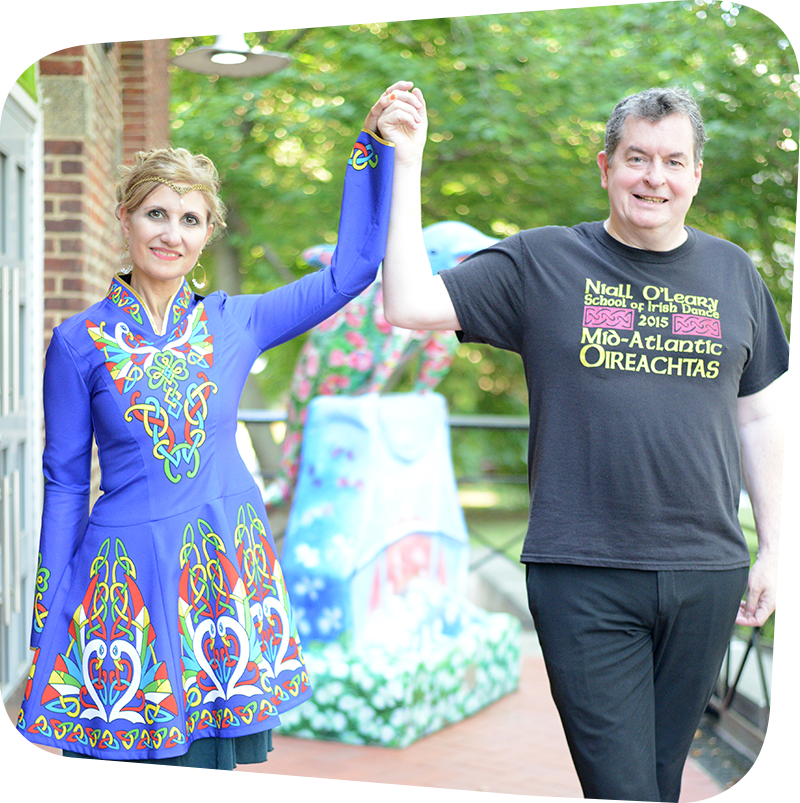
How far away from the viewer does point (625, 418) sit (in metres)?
1.76

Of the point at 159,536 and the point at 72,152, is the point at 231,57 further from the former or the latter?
the point at 159,536

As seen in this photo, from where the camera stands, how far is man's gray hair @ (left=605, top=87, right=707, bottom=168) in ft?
5.90

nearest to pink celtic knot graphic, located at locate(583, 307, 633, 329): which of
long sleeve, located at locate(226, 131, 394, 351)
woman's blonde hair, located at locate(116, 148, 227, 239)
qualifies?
long sleeve, located at locate(226, 131, 394, 351)

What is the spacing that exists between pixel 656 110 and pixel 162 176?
0.94 m

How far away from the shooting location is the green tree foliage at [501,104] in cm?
634

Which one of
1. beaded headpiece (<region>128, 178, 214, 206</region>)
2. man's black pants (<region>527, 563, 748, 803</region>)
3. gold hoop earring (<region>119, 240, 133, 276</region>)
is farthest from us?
gold hoop earring (<region>119, 240, 133, 276</region>)

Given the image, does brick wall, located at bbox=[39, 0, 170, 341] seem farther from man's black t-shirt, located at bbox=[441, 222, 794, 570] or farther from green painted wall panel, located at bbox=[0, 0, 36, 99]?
man's black t-shirt, located at bbox=[441, 222, 794, 570]

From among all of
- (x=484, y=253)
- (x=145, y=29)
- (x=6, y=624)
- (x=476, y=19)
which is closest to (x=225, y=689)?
(x=484, y=253)

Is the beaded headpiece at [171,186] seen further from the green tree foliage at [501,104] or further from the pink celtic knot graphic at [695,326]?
the green tree foliage at [501,104]

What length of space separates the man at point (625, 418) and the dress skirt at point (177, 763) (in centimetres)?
60

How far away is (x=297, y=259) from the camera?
9203 mm

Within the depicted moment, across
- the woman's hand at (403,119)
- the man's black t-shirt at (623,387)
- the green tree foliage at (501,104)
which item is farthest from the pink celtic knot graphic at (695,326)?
the green tree foliage at (501,104)

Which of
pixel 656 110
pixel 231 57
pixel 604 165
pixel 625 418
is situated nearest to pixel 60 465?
pixel 625 418

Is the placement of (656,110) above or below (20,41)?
below
